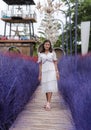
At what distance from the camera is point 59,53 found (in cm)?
4125

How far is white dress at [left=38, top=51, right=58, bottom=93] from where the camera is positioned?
1147cm

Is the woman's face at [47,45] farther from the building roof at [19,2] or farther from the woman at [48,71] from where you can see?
the building roof at [19,2]

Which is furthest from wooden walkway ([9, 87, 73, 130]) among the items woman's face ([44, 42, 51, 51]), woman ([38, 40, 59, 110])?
woman's face ([44, 42, 51, 51])

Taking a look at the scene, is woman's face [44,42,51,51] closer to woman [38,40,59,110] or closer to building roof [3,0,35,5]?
woman [38,40,59,110]

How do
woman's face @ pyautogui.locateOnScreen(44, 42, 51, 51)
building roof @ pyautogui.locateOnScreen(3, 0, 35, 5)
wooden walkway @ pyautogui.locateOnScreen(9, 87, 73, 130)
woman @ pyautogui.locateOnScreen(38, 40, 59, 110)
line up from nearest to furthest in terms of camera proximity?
wooden walkway @ pyautogui.locateOnScreen(9, 87, 73, 130) < woman's face @ pyautogui.locateOnScreen(44, 42, 51, 51) < woman @ pyautogui.locateOnScreen(38, 40, 59, 110) < building roof @ pyautogui.locateOnScreen(3, 0, 35, 5)

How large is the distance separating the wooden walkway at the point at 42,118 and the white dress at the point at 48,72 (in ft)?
1.69

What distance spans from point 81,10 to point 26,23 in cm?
973

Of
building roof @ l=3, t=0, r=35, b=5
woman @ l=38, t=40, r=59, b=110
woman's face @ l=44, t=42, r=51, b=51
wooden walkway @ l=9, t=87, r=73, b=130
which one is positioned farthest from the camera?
building roof @ l=3, t=0, r=35, b=5

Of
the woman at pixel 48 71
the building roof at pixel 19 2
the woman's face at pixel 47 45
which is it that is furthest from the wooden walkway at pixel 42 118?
the building roof at pixel 19 2

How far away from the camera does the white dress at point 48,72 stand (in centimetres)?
1147

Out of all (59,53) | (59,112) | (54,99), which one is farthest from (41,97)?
(59,53)

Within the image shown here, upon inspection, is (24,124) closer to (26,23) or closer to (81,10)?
(26,23)

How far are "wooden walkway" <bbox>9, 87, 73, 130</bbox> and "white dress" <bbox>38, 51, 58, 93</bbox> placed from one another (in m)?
0.51

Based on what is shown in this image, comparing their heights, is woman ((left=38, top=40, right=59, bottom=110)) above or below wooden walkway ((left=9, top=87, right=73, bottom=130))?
Result: above
